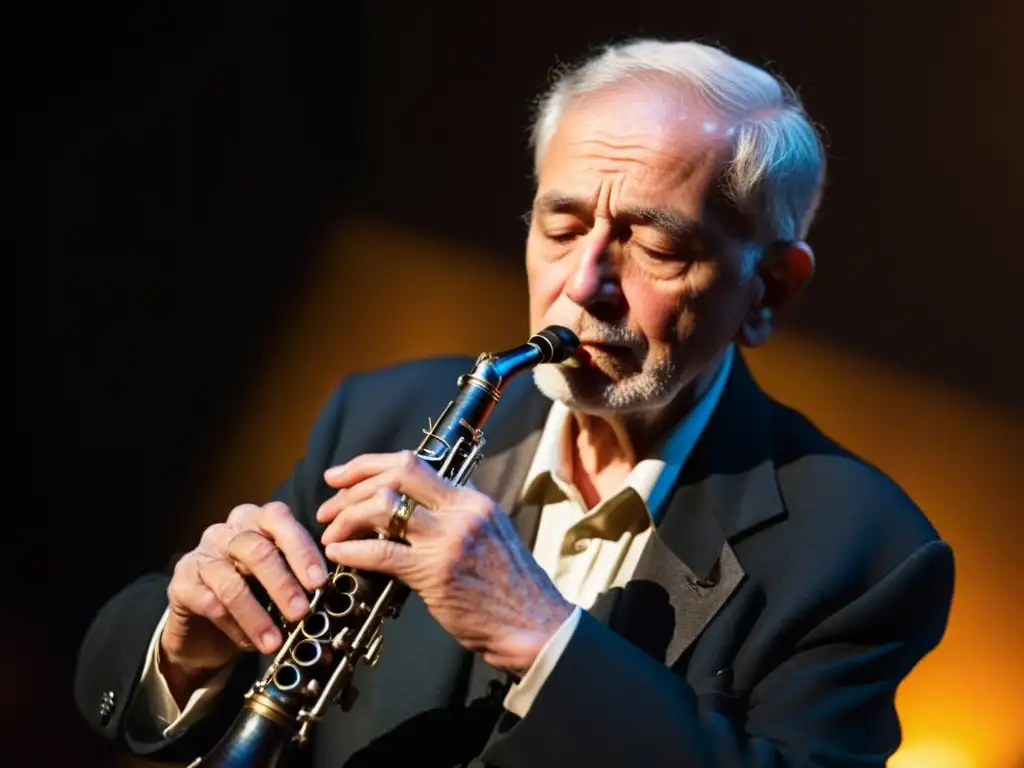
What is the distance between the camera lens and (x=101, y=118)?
2123 millimetres

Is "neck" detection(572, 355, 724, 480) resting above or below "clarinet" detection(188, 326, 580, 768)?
above

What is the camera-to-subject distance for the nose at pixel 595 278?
1516mm

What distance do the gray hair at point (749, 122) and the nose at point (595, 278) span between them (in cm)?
21

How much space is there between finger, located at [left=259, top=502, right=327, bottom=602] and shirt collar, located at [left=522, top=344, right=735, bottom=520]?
1.58 feet

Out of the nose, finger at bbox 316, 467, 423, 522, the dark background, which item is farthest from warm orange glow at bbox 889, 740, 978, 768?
finger at bbox 316, 467, 423, 522

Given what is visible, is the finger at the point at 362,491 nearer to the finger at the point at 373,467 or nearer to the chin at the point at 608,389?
the finger at the point at 373,467

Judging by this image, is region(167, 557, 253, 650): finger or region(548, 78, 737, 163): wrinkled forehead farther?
region(548, 78, 737, 163): wrinkled forehead

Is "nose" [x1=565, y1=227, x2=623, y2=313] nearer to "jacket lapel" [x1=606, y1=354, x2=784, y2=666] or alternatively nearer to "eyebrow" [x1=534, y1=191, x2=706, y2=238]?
"eyebrow" [x1=534, y1=191, x2=706, y2=238]

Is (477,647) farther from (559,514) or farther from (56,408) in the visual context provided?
(56,408)

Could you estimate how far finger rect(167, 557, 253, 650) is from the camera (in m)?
1.34

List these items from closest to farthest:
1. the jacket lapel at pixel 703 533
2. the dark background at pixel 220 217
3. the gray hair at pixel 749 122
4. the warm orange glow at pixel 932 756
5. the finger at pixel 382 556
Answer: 1. the finger at pixel 382 556
2. the jacket lapel at pixel 703 533
3. the gray hair at pixel 749 122
4. the dark background at pixel 220 217
5. the warm orange glow at pixel 932 756

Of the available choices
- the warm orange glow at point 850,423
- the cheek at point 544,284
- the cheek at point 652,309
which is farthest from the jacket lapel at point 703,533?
the warm orange glow at point 850,423

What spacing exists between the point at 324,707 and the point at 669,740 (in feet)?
1.36

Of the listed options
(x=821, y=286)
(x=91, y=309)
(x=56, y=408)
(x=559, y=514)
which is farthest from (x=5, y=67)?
(x=821, y=286)
